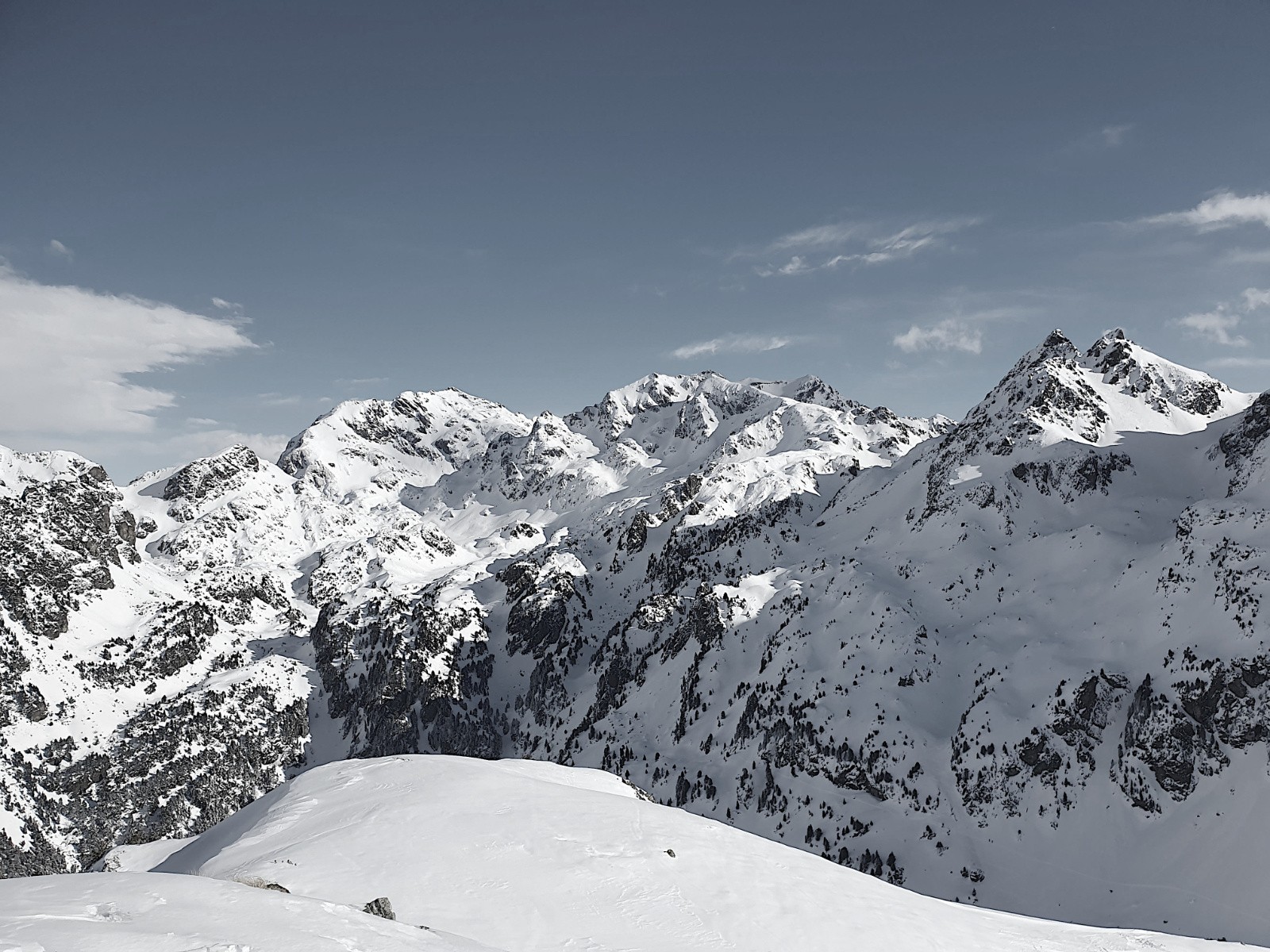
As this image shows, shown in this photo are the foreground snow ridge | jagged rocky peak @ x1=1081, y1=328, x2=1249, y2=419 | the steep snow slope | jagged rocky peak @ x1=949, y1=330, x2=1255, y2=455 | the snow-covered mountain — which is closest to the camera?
the steep snow slope

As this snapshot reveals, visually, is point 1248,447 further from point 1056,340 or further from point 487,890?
point 487,890

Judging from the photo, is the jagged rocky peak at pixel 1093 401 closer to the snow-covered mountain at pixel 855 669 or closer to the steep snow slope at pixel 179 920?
the snow-covered mountain at pixel 855 669

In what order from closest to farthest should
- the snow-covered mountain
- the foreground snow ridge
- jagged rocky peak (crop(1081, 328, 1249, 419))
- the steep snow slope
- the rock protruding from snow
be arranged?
the steep snow slope, the foreground snow ridge, the rock protruding from snow, the snow-covered mountain, jagged rocky peak (crop(1081, 328, 1249, 419))

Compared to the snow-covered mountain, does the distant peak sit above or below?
above

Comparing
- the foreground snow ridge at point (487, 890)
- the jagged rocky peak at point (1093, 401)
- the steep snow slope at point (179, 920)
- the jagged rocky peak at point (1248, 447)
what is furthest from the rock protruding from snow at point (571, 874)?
the jagged rocky peak at point (1093, 401)

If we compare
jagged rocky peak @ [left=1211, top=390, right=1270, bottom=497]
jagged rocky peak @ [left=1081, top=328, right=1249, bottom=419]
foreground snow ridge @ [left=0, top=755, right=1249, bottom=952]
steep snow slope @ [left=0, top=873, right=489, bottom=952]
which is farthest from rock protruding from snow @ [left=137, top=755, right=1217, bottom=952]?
jagged rocky peak @ [left=1081, top=328, right=1249, bottom=419]

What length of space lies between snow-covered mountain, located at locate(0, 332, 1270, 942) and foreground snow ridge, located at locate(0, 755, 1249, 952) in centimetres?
3594

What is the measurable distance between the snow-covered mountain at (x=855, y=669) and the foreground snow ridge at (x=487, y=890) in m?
35.9

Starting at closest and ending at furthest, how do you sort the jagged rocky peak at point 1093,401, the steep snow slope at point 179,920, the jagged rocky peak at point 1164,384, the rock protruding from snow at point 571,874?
the steep snow slope at point 179,920, the rock protruding from snow at point 571,874, the jagged rocky peak at point 1093,401, the jagged rocky peak at point 1164,384

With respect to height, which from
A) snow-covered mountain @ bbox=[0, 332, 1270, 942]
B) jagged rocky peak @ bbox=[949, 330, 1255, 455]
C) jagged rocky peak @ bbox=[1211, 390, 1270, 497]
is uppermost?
jagged rocky peak @ bbox=[949, 330, 1255, 455]

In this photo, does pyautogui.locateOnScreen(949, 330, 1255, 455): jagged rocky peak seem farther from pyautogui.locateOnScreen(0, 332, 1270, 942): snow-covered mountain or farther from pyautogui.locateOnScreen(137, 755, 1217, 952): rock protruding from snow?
pyautogui.locateOnScreen(137, 755, 1217, 952): rock protruding from snow

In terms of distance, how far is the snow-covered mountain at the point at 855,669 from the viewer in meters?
67.8

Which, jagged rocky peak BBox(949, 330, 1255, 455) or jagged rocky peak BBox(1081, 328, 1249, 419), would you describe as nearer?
jagged rocky peak BBox(949, 330, 1255, 455)

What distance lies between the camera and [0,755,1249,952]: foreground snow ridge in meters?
14.3
